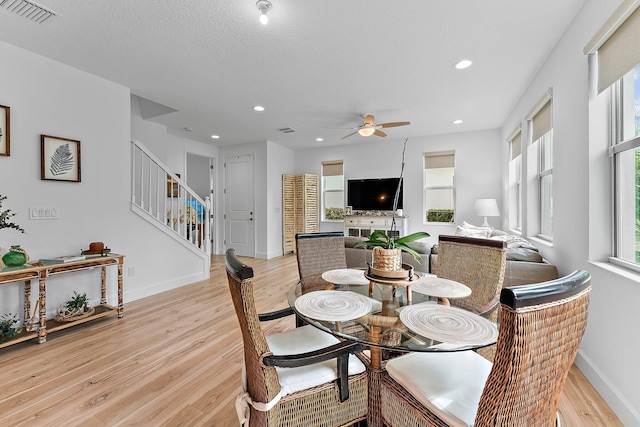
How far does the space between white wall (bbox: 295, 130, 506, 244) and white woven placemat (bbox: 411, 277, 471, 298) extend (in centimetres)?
443

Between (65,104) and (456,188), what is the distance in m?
6.20

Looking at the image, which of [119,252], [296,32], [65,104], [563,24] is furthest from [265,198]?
[563,24]

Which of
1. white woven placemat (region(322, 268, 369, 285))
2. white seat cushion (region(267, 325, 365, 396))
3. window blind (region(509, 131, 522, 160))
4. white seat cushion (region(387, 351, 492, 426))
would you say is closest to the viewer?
white seat cushion (region(387, 351, 492, 426))

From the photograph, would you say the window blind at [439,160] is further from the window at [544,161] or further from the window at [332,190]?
the window at [544,161]

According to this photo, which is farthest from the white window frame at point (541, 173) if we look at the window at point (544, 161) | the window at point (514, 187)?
the window at point (514, 187)

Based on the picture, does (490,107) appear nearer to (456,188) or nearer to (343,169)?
(456,188)

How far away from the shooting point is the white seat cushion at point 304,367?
117cm

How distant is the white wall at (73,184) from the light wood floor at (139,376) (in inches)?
26.5

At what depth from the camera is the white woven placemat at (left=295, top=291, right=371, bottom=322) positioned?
1242mm

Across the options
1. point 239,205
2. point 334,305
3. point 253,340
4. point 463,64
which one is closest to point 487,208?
point 463,64

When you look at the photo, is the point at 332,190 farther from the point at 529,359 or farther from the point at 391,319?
the point at 529,359

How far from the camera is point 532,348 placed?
0.71 metres

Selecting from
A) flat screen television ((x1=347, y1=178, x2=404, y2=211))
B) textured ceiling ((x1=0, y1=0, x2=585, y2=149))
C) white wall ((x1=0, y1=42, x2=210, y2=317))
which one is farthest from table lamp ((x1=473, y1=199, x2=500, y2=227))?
white wall ((x1=0, y1=42, x2=210, y2=317))

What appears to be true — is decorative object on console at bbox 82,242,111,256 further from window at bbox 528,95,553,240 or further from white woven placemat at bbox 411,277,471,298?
window at bbox 528,95,553,240
